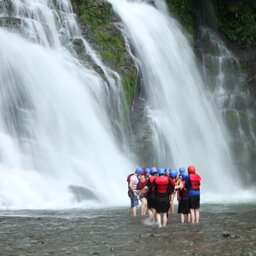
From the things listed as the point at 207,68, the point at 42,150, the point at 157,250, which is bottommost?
the point at 157,250

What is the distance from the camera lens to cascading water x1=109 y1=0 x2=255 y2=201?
27.1 meters

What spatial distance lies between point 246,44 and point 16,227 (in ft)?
86.1

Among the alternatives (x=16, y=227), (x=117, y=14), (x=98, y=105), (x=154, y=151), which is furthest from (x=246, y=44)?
(x=16, y=227)

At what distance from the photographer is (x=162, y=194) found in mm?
12578

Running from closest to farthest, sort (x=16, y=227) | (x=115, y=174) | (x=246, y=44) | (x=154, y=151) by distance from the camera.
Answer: (x=16, y=227) < (x=115, y=174) < (x=154, y=151) < (x=246, y=44)

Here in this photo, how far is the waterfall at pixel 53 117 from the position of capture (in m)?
18.6

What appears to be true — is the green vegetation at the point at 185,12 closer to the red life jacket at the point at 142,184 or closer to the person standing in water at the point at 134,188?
the person standing in water at the point at 134,188

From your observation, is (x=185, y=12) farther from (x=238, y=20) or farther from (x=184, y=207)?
(x=184, y=207)

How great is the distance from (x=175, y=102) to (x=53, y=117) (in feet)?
30.0

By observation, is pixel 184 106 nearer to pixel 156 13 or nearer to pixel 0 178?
pixel 156 13

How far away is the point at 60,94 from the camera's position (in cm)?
2273

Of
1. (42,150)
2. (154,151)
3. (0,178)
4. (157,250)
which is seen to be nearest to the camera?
(157,250)

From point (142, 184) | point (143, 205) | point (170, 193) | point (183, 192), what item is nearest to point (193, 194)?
point (183, 192)

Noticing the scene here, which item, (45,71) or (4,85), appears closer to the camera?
(4,85)
